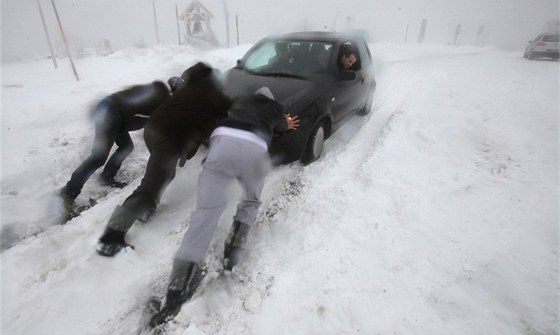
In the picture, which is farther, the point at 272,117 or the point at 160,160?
the point at 160,160

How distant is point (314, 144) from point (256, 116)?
173 centimetres

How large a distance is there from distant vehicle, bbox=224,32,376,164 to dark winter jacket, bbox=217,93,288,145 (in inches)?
37.4

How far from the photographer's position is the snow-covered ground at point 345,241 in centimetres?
216

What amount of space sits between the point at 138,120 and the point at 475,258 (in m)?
3.74

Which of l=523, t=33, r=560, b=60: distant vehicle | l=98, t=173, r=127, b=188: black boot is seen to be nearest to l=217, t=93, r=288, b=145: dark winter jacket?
l=98, t=173, r=127, b=188: black boot

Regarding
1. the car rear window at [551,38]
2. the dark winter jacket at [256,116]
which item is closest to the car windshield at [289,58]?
the dark winter jacket at [256,116]

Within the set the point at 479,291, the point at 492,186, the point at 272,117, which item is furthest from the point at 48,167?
the point at 492,186

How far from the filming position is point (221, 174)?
2359 mm

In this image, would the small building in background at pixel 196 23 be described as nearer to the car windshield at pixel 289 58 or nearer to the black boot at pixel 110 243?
the car windshield at pixel 289 58

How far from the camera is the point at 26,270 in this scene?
8.45 ft

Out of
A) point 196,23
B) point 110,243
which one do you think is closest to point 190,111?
point 110,243

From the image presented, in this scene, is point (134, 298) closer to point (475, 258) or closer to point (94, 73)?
point (475, 258)

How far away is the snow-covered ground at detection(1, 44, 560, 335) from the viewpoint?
85.0 inches

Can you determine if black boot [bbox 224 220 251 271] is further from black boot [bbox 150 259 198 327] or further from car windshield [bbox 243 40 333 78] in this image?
car windshield [bbox 243 40 333 78]
